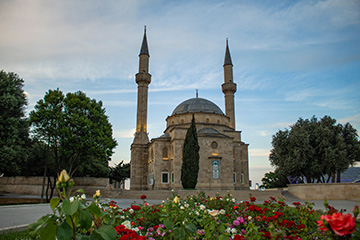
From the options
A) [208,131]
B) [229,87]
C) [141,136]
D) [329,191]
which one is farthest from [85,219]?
[229,87]

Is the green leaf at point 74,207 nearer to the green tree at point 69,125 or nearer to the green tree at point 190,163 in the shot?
the green tree at point 69,125

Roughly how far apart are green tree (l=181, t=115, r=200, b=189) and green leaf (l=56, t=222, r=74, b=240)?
82.0 feet

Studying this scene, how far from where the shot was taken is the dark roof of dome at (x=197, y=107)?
3756cm

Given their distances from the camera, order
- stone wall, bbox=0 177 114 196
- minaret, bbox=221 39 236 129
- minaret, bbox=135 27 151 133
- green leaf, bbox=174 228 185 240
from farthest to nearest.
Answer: minaret, bbox=221 39 236 129 → minaret, bbox=135 27 151 133 → stone wall, bbox=0 177 114 196 → green leaf, bbox=174 228 185 240

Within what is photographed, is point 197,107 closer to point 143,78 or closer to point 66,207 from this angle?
point 143,78

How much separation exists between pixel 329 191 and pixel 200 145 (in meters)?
13.4

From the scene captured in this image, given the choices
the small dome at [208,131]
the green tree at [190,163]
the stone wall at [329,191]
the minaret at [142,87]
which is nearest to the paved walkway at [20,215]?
the stone wall at [329,191]

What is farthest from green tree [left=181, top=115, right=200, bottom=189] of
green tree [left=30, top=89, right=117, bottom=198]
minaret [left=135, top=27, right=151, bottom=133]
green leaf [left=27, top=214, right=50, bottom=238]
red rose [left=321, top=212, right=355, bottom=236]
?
red rose [left=321, top=212, right=355, bottom=236]

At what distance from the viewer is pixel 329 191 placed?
71.8ft

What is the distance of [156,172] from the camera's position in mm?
31172

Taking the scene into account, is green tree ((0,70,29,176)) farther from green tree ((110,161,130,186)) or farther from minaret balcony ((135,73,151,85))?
green tree ((110,161,130,186))

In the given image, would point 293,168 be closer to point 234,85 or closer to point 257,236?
point 234,85

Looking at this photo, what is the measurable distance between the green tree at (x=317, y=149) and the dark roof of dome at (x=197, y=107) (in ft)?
36.1

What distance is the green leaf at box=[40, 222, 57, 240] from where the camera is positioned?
2051 mm
